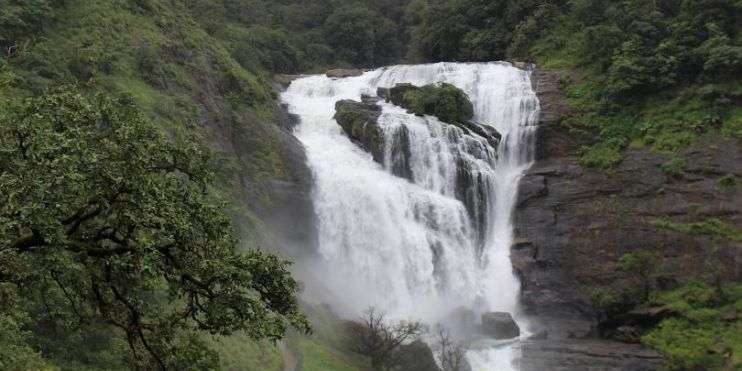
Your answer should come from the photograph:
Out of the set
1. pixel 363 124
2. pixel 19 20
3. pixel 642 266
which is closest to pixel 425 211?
pixel 363 124

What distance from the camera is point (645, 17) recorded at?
38.8 metres

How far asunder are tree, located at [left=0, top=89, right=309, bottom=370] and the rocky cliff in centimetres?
1949

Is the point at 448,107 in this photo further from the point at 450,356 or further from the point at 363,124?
the point at 450,356

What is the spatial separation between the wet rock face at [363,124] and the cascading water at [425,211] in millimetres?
355

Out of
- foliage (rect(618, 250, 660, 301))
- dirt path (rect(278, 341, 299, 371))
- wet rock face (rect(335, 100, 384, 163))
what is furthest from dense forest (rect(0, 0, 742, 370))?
wet rock face (rect(335, 100, 384, 163))

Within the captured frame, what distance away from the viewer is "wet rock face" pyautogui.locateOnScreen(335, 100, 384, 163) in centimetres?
3644

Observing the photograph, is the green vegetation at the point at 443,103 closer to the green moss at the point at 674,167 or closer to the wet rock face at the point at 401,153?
the wet rock face at the point at 401,153

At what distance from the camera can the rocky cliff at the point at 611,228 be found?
96.8 feet

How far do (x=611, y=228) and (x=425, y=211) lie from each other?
8.91 m

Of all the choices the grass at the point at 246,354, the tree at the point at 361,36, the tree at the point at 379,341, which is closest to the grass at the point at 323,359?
the tree at the point at 379,341

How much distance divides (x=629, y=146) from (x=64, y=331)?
29407 mm

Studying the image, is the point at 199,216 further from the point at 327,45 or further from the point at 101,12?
the point at 327,45

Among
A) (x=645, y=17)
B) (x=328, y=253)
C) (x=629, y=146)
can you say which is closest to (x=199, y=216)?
(x=328, y=253)

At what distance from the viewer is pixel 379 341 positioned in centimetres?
2314
